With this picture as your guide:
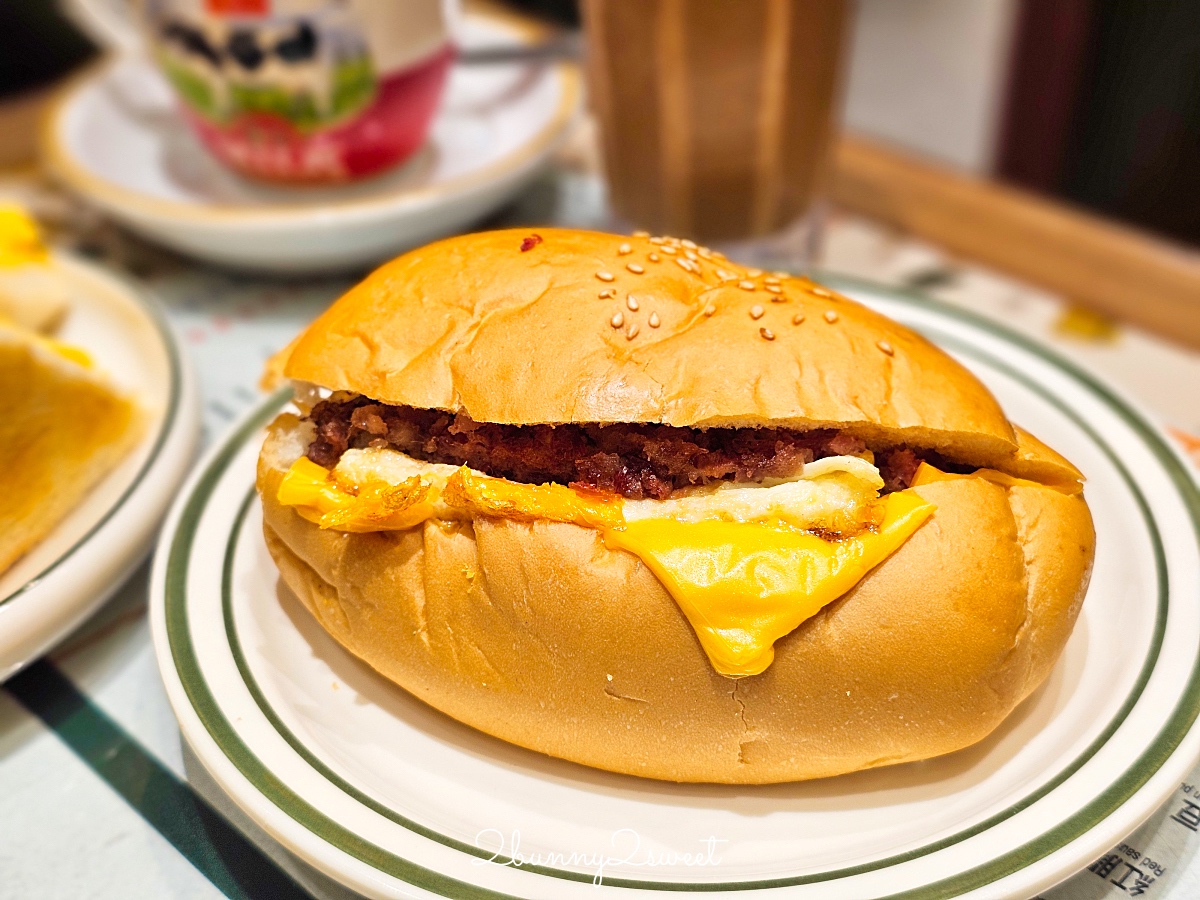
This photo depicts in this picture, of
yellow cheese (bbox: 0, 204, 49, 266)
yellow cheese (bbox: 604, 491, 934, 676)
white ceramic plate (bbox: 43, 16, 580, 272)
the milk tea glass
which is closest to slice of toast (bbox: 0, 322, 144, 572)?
yellow cheese (bbox: 0, 204, 49, 266)

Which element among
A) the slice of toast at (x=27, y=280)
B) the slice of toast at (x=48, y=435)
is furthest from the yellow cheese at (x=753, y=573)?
the slice of toast at (x=27, y=280)

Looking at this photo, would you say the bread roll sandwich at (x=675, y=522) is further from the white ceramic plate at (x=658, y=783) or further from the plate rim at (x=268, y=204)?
the plate rim at (x=268, y=204)

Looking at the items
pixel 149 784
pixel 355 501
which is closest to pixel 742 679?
pixel 355 501

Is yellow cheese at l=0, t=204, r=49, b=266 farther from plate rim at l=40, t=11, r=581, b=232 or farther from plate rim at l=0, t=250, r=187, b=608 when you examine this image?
plate rim at l=40, t=11, r=581, b=232

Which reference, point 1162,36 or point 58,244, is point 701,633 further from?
point 1162,36

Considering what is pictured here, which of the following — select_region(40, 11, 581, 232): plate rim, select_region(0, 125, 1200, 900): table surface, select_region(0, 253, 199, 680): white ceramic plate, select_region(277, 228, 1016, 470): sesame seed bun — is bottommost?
select_region(0, 125, 1200, 900): table surface

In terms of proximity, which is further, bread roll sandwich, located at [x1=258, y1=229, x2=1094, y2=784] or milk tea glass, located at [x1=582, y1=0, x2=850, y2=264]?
milk tea glass, located at [x1=582, y1=0, x2=850, y2=264]
